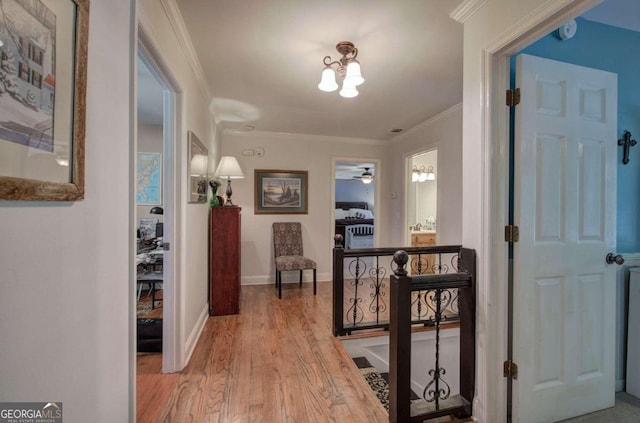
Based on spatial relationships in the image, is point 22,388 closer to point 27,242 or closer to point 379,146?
point 27,242

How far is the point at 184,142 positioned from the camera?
7.11 feet

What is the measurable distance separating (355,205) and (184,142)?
9286mm

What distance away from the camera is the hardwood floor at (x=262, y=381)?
5.36 feet

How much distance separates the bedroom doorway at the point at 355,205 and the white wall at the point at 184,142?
5.18 meters

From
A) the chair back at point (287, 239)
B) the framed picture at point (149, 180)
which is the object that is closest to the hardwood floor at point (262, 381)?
the chair back at point (287, 239)

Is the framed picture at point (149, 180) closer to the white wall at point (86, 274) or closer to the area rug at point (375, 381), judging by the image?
the white wall at point (86, 274)

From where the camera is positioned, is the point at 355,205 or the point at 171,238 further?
the point at 355,205

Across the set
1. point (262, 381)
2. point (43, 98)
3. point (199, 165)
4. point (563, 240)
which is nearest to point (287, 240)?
point (199, 165)

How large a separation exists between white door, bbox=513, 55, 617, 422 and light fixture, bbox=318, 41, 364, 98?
0.97 meters

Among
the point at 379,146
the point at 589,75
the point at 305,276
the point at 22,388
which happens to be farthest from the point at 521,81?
the point at 305,276

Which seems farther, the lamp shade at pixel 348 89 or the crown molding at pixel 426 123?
the crown molding at pixel 426 123

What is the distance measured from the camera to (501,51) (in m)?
1.50

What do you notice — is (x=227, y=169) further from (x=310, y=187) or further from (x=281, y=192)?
(x=310, y=187)

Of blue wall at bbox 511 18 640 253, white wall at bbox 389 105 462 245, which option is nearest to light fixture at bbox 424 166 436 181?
white wall at bbox 389 105 462 245
